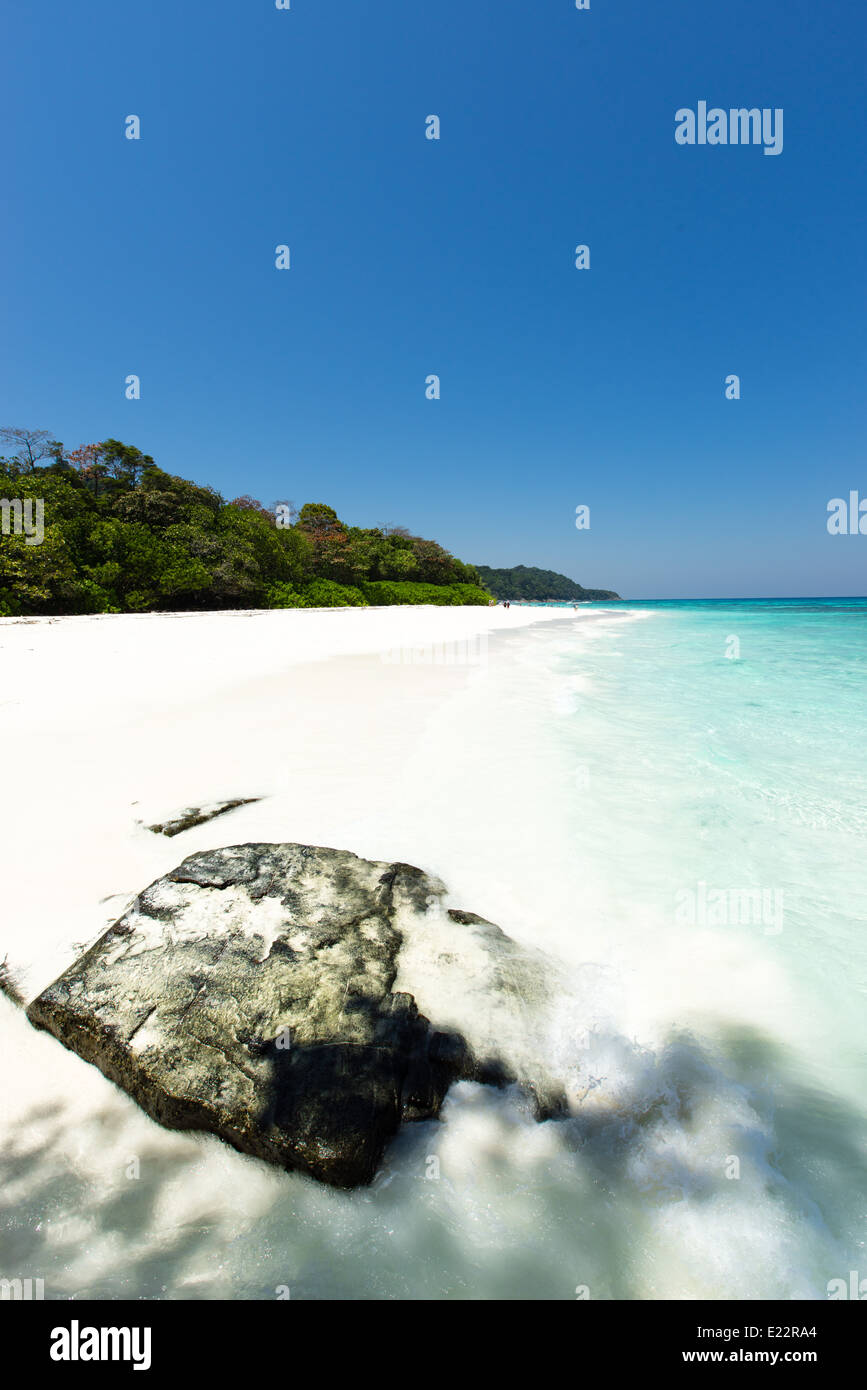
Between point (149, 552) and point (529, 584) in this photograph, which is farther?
point (529, 584)

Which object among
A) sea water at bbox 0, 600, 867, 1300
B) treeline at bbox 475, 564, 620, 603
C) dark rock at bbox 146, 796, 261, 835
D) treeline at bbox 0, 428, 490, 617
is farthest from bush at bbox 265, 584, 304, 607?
treeline at bbox 475, 564, 620, 603

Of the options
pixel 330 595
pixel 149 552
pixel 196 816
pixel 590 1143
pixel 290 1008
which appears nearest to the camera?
pixel 590 1143

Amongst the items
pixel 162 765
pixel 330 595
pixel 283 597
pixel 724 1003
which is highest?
pixel 330 595

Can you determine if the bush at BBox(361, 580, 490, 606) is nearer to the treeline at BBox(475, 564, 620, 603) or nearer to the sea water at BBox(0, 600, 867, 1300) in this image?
the sea water at BBox(0, 600, 867, 1300)

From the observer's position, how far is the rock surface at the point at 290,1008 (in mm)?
1570

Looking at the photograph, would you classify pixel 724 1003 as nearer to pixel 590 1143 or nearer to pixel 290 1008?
pixel 590 1143

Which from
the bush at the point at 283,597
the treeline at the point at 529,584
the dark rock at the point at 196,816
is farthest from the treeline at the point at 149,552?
the treeline at the point at 529,584

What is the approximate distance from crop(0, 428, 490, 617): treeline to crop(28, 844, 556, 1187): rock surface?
845 inches

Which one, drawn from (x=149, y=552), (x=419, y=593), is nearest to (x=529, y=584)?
(x=419, y=593)

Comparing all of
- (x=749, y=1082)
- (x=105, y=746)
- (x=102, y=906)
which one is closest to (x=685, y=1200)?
(x=749, y=1082)

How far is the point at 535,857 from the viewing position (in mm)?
3406

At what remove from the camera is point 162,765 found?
4445 mm

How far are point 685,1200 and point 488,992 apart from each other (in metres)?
0.86

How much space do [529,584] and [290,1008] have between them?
503 feet
